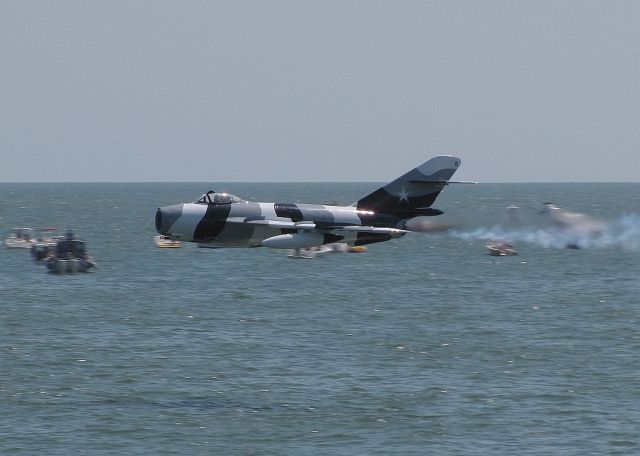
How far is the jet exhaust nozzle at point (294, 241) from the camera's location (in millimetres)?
43156

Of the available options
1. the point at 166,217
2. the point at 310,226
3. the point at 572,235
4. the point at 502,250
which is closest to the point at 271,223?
the point at 310,226

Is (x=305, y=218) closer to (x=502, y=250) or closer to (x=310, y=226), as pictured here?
(x=310, y=226)

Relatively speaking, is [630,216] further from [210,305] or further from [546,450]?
[210,305]

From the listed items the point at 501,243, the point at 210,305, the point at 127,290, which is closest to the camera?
the point at 210,305

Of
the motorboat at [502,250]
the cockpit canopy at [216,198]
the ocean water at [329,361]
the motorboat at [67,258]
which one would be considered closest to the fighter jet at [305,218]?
the cockpit canopy at [216,198]

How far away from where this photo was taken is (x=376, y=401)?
169 ft

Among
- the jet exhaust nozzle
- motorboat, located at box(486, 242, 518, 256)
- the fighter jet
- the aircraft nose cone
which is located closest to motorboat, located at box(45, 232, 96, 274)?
motorboat, located at box(486, 242, 518, 256)

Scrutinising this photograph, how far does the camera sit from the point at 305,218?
45.4 metres

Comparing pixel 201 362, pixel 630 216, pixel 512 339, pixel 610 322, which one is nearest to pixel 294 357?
pixel 201 362

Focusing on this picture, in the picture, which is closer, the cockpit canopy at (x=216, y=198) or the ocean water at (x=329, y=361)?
the cockpit canopy at (x=216, y=198)

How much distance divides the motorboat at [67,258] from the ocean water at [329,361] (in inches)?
56.2

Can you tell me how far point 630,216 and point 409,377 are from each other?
15.1m

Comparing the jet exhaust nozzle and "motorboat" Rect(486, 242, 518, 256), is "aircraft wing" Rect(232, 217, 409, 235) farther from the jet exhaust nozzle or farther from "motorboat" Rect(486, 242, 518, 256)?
"motorboat" Rect(486, 242, 518, 256)

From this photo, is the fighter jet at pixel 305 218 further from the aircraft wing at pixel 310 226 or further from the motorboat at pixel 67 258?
the motorboat at pixel 67 258
